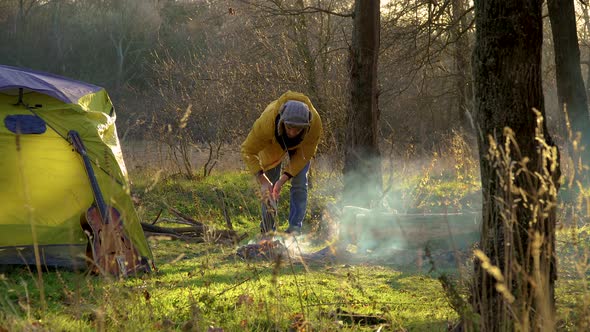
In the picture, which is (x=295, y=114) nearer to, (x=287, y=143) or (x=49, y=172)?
(x=287, y=143)

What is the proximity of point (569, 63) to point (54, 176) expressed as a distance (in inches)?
308

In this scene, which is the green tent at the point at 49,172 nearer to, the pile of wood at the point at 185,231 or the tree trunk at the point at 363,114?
the pile of wood at the point at 185,231

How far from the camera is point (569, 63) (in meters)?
10.8

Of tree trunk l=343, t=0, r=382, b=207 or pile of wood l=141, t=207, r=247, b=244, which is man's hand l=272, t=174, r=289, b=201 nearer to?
pile of wood l=141, t=207, r=247, b=244

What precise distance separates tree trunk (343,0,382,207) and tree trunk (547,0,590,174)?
9.54 ft

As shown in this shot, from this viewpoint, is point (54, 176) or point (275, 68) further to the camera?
point (275, 68)

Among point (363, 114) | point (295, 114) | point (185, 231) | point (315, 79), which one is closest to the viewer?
point (295, 114)

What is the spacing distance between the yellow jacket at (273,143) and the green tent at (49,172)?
139 cm

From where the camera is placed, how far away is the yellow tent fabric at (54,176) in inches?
246

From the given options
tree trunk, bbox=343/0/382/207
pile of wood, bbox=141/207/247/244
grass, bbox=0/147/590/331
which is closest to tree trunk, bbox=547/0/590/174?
grass, bbox=0/147/590/331

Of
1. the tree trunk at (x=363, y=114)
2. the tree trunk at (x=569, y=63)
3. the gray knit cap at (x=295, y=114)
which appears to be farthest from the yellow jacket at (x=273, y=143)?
the tree trunk at (x=569, y=63)

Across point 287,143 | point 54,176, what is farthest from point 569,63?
point 54,176

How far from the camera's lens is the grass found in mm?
3465

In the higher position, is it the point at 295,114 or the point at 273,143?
the point at 295,114
